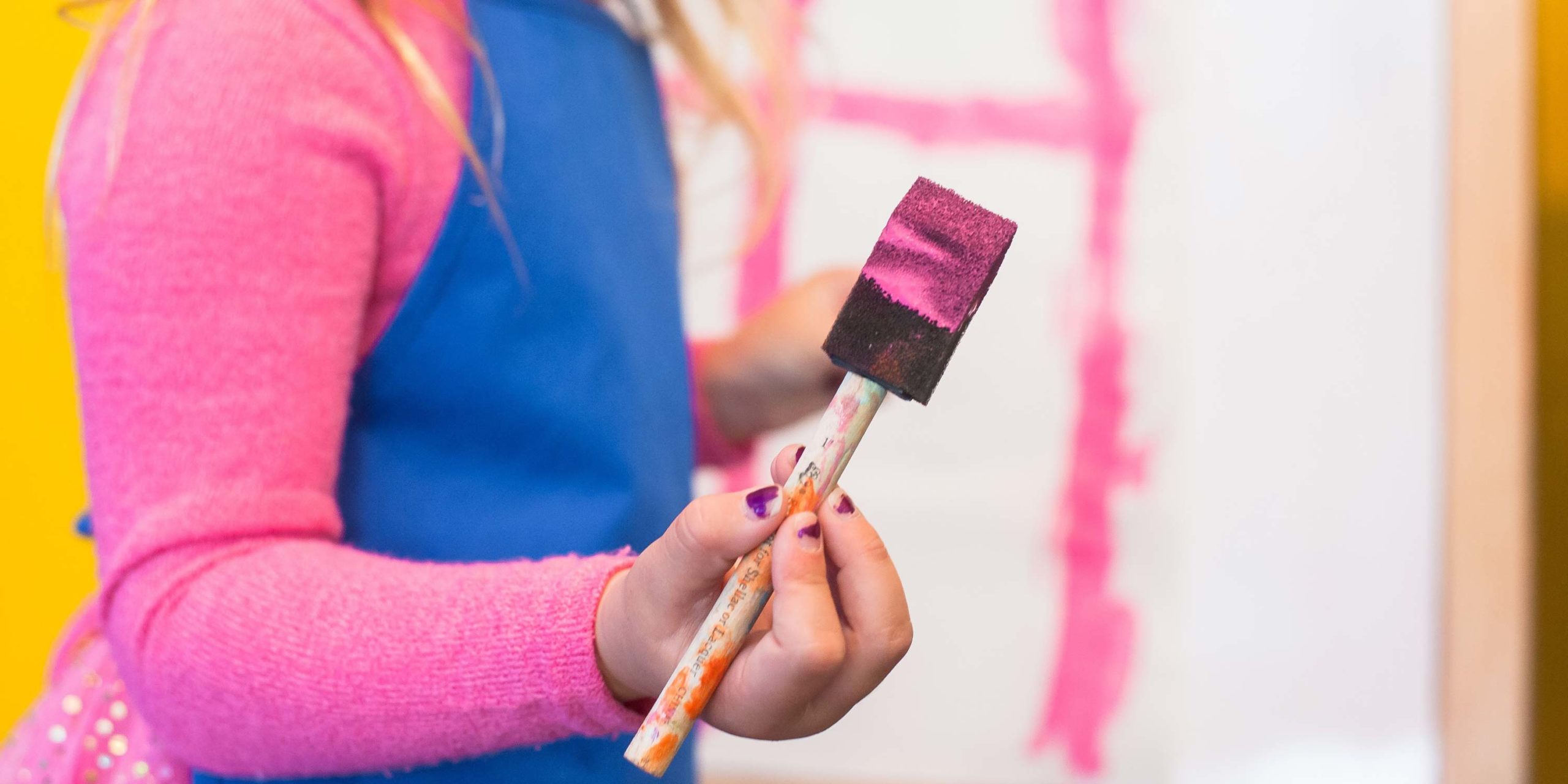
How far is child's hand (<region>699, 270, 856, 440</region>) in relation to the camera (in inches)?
13.4

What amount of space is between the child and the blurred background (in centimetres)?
26

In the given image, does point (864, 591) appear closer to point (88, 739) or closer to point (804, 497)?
point (804, 497)

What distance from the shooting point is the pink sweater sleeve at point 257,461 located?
9.0 inches

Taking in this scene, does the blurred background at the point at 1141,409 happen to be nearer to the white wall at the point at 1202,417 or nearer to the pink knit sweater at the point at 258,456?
the white wall at the point at 1202,417

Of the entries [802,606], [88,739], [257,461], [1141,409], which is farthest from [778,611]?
[1141,409]

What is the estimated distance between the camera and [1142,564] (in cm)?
59

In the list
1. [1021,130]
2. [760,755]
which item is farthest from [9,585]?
[1021,130]

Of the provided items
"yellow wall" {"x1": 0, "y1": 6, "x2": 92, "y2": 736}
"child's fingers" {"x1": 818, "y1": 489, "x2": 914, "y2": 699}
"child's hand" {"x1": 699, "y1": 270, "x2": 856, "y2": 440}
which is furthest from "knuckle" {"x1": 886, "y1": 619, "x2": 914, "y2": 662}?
"yellow wall" {"x1": 0, "y1": 6, "x2": 92, "y2": 736}

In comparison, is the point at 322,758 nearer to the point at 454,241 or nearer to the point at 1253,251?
the point at 454,241

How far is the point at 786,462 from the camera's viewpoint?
187 millimetres

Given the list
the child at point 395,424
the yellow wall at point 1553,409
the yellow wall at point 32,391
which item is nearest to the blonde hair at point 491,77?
the child at point 395,424

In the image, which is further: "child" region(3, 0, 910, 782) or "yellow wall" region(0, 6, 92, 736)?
"yellow wall" region(0, 6, 92, 736)

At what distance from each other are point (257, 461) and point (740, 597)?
13 cm

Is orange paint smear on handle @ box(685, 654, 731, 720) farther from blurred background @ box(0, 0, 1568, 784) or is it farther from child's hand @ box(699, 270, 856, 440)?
blurred background @ box(0, 0, 1568, 784)
